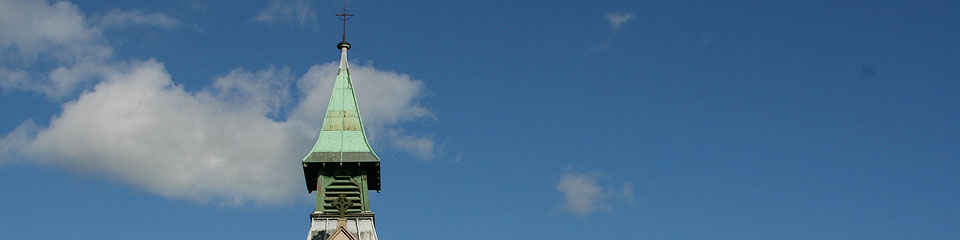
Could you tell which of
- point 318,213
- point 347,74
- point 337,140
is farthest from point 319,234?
point 347,74

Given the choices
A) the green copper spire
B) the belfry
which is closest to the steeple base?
the belfry

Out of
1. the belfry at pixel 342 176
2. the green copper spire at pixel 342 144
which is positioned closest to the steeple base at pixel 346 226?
the belfry at pixel 342 176

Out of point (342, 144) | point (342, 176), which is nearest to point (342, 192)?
point (342, 176)

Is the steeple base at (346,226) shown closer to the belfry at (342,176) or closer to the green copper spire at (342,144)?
the belfry at (342,176)

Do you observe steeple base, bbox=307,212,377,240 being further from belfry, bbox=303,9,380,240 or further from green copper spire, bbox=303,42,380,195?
green copper spire, bbox=303,42,380,195

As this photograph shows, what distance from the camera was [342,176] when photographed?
43.2 m

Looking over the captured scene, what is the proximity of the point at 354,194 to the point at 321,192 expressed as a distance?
3.86 ft

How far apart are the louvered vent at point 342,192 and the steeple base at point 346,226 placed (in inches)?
16.4

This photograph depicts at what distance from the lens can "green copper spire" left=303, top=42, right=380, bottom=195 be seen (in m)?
43.1

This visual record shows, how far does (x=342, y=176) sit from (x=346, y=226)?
2400 millimetres

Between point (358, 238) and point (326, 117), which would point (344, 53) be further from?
point (358, 238)

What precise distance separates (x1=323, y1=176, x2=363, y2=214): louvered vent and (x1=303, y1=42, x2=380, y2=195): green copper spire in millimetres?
572

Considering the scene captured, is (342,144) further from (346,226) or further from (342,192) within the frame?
(346,226)

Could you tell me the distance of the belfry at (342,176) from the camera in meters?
41.4
